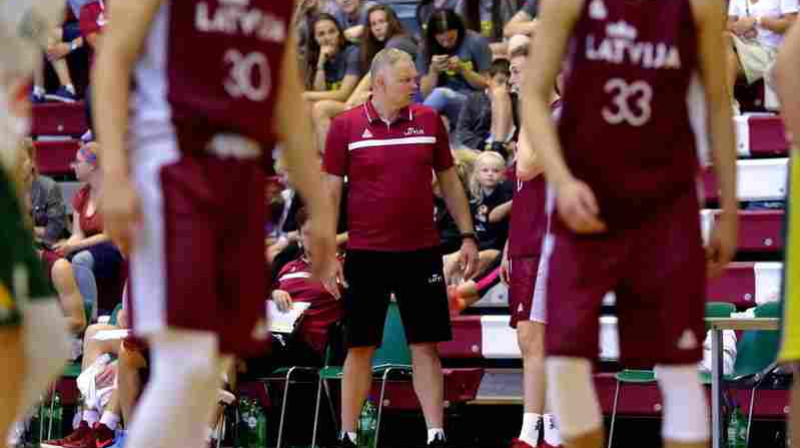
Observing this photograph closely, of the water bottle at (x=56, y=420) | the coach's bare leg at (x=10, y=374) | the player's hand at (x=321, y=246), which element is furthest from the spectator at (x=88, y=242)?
the coach's bare leg at (x=10, y=374)

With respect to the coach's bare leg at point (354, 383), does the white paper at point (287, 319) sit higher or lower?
higher

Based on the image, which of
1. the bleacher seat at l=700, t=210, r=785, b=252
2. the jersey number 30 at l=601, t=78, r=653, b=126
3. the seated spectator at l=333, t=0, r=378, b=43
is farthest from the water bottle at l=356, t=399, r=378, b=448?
the jersey number 30 at l=601, t=78, r=653, b=126

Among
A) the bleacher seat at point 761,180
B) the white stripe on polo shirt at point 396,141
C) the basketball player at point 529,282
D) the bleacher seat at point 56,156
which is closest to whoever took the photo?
the basketball player at point 529,282

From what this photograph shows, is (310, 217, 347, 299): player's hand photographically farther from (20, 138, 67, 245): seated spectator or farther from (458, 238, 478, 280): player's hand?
(20, 138, 67, 245): seated spectator

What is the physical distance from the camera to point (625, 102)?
17.2 ft

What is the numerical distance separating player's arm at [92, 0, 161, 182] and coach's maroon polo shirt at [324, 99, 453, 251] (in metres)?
5.13

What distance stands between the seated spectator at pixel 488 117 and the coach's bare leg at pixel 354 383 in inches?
120

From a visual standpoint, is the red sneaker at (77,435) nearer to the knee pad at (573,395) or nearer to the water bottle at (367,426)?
the water bottle at (367,426)

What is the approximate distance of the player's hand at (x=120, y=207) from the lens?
4.51m

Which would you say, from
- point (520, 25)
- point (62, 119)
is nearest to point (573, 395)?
point (520, 25)

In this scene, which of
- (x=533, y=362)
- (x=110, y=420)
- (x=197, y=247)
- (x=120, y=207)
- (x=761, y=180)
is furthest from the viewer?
(x=761, y=180)

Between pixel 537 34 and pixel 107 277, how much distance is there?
24.9 ft

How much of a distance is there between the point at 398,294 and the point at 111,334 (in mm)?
1745

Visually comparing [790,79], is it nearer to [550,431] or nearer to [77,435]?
[550,431]
